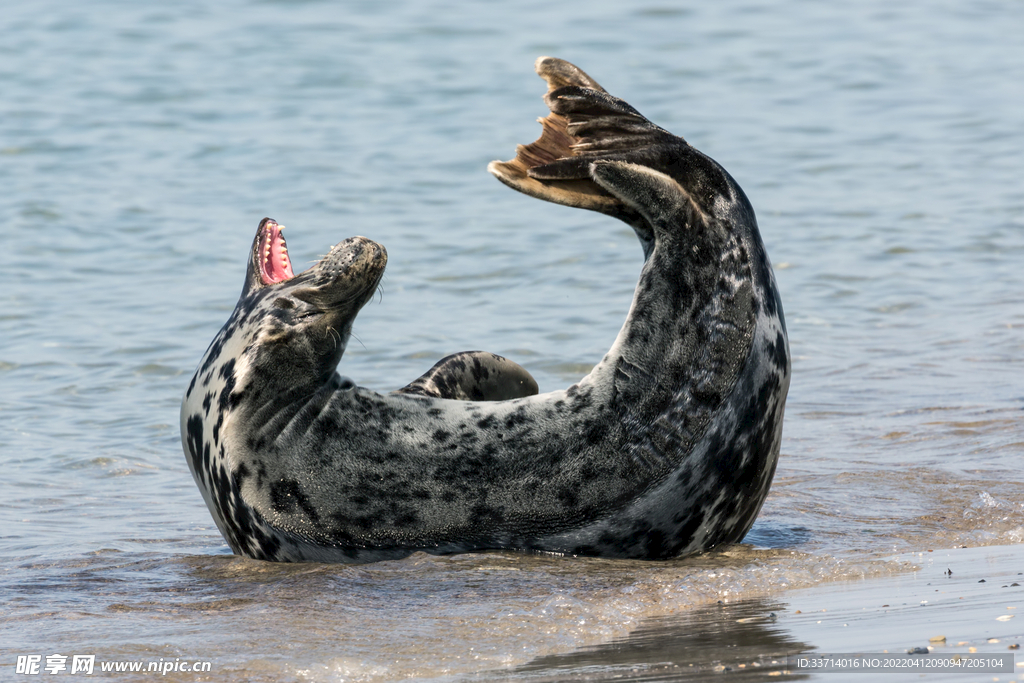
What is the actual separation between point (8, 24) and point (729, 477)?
733 inches

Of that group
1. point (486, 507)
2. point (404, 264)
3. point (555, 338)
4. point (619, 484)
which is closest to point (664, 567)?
point (619, 484)

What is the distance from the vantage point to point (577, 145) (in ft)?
16.4

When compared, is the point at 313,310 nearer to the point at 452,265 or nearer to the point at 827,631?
the point at 827,631

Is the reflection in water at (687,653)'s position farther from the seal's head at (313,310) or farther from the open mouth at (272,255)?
the open mouth at (272,255)

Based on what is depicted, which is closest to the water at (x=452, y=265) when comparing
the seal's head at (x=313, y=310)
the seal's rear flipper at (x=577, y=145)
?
the seal's head at (x=313, y=310)

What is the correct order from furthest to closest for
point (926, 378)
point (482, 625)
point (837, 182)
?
point (837, 182) → point (926, 378) → point (482, 625)

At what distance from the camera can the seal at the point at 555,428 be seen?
4.68 meters

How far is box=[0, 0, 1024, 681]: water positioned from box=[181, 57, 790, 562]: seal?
0.15 metres

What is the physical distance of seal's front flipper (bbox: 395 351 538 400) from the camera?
5.38 metres

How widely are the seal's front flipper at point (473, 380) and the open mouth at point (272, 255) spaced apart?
2.07ft

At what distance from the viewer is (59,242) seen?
11.6m

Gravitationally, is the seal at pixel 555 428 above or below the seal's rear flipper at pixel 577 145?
below

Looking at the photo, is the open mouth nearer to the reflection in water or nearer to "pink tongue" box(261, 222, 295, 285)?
"pink tongue" box(261, 222, 295, 285)

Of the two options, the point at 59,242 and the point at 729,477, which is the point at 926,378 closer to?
the point at 729,477
